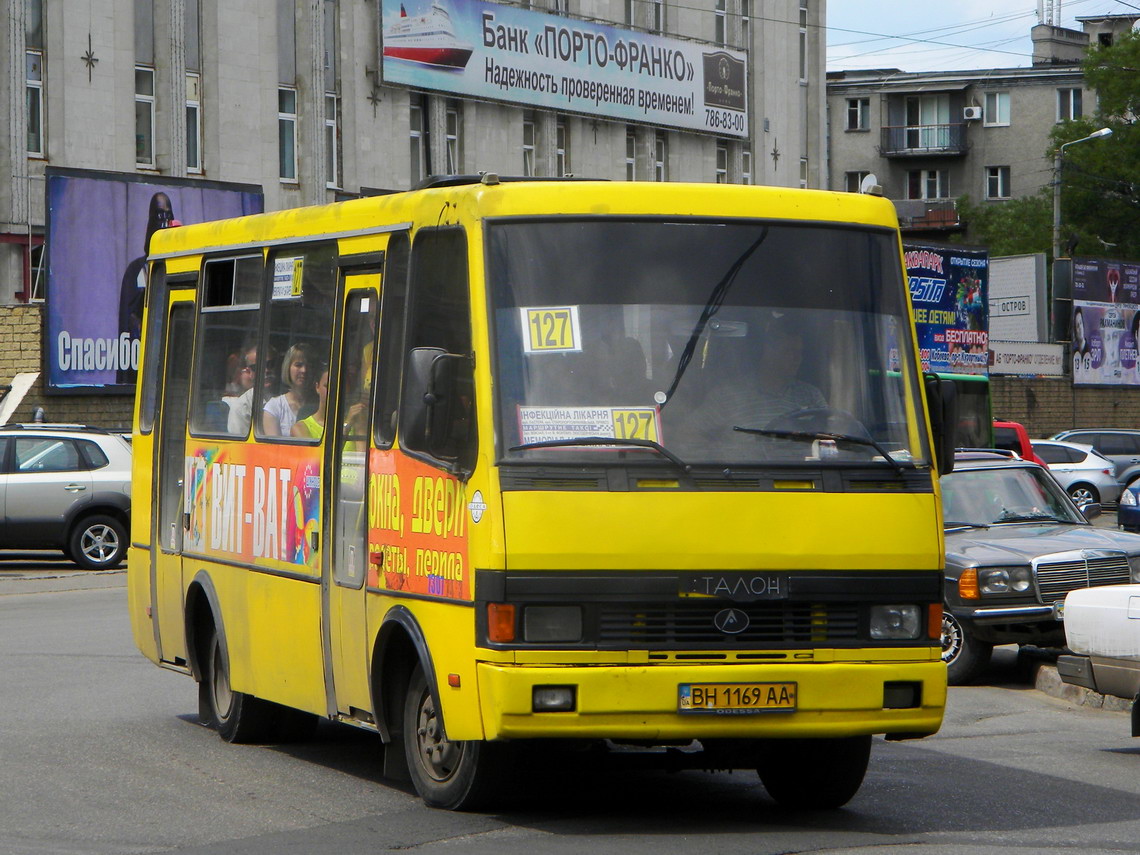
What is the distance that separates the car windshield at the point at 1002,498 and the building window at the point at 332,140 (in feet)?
108

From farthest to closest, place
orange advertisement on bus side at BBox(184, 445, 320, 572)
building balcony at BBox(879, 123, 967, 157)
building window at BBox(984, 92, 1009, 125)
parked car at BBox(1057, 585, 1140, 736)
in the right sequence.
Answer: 1. building balcony at BBox(879, 123, 967, 157)
2. building window at BBox(984, 92, 1009, 125)
3. parked car at BBox(1057, 585, 1140, 736)
4. orange advertisement on bus side at BBox(184, 445, 320, 572)

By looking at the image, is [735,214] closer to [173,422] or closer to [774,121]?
[173,422]

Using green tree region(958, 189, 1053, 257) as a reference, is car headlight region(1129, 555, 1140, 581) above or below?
below

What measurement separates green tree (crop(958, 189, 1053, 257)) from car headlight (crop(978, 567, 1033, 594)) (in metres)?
72.7

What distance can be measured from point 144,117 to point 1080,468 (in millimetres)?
20996

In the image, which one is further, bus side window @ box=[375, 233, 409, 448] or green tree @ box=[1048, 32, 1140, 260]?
green tree @ box=[1048, 32, 1140, 260]

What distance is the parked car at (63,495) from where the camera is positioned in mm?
23391

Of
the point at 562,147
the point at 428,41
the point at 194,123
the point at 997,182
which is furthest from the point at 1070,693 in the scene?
the point at 997,182

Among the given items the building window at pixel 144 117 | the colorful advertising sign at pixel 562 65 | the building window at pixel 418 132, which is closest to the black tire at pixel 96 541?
the building window at pixel 144 117

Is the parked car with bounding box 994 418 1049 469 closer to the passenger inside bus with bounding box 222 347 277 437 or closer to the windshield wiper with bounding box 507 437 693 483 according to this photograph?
the passenger inside bus with bounding box 222 347 277 437

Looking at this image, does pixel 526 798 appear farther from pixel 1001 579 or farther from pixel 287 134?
pixel 287 134

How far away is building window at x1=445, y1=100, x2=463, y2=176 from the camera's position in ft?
163

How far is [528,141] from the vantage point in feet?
173

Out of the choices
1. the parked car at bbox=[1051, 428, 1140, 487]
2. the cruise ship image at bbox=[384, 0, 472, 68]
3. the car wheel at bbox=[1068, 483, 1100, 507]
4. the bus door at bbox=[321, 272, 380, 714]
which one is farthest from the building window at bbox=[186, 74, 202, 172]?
the bus door at bbox=[321, 272, 380, 714]
